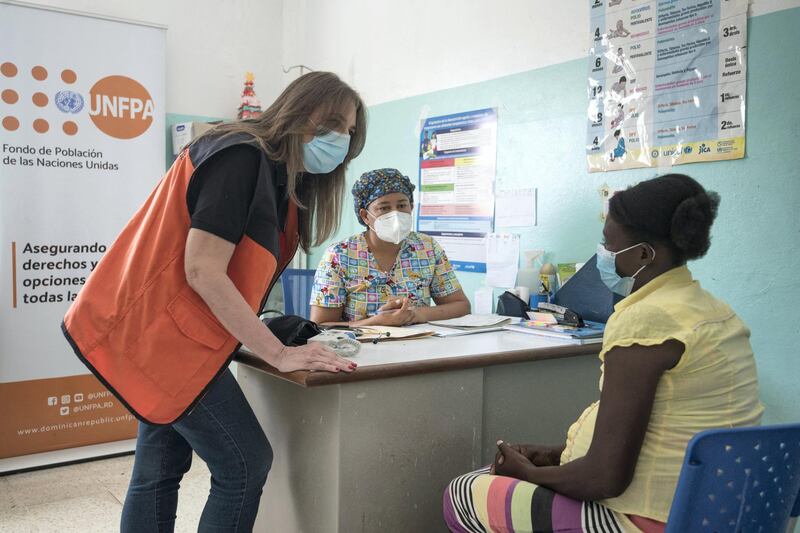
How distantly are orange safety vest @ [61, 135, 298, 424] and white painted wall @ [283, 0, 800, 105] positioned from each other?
5.36 ft

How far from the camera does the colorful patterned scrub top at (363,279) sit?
2635 mm

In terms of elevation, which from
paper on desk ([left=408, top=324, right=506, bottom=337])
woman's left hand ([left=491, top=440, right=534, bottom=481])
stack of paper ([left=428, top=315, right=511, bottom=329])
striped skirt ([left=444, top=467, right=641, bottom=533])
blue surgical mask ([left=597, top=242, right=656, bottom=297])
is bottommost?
striped skirt ([left=444, top=467, right=641, bottom=533])

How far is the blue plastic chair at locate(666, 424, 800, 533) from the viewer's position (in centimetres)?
109

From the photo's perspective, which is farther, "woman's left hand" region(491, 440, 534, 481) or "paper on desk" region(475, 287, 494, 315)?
"paper on desk" region(475, 287, 494, 315)

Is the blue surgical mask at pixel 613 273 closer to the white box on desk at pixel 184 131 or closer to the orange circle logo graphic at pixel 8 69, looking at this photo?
the white box on desk at pixel 184 131

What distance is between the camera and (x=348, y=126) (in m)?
1.70

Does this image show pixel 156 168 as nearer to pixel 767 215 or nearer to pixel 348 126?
pixel 348 126

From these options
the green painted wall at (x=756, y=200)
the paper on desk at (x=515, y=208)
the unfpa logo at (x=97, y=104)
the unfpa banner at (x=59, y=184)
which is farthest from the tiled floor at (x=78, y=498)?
the green painted wall at (x=756, y=200)

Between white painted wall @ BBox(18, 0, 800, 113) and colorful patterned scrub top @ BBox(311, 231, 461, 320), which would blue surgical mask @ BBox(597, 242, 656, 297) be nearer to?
colorful patterned scrub top @ BBox(311, 231, 461, 320)

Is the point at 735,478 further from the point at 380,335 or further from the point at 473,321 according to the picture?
the point at 473,321

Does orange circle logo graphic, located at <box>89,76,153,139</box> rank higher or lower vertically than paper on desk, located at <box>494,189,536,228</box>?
higher

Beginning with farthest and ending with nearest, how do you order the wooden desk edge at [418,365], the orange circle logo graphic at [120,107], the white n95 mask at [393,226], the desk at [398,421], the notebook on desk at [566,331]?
the orange circle logo graphic at [120,107] < the white n95 mask at [393,226] < the notebook on desk at [566,331] < the desk at [398,421] < the wooden desk edge at [418,365]

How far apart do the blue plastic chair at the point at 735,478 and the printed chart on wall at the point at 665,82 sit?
1215mm

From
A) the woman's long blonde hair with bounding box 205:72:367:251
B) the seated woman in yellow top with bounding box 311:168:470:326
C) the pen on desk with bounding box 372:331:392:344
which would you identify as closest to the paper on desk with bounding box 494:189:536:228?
the seated woman in yellow top with bounding box 311:168:470:326
